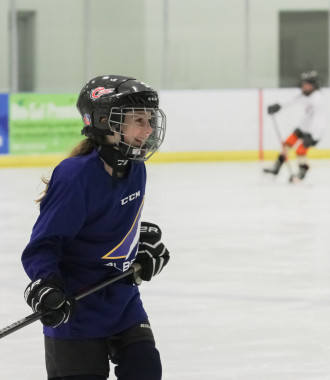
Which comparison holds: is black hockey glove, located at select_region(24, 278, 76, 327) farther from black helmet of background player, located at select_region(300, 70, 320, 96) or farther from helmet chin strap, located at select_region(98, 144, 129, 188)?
black helmet of background player, located at select_region(300, 70, 320, 96)

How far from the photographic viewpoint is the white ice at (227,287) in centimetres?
356

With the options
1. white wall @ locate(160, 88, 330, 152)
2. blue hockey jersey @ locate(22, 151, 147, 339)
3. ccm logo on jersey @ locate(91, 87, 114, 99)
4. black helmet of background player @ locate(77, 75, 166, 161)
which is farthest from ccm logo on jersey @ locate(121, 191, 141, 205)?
white wall @ locate(160, 88, 330, 152)

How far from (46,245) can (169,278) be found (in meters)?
3.01

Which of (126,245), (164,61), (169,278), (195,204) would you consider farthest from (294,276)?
(164,61)

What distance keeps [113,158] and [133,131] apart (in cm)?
7

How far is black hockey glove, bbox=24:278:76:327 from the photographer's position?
2.08 m

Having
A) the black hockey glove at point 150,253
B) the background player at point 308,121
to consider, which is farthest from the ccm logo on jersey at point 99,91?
the background player at point 308,121

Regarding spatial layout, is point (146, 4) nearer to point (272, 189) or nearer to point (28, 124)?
point (28, 124)

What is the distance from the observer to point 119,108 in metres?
2.27

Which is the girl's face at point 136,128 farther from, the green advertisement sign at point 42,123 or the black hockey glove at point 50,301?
the green advertisement sign at point 42,123

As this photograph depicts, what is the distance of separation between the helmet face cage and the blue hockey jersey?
0.23 feet

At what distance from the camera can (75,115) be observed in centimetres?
1255

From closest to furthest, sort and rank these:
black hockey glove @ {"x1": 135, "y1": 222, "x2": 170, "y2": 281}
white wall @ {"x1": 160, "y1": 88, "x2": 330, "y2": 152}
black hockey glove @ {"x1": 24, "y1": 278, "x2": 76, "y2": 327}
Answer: black hockey glove @ {"x1": 24, "y1": 278, "x2": 76, "y2": 327} → black hockey glove @ {"x1": 135, "y1": 222, "x2": 170, "y2": 281} → white wall @ {"x1": 160, "y1": 88, "x2": 330, "y2": 152}

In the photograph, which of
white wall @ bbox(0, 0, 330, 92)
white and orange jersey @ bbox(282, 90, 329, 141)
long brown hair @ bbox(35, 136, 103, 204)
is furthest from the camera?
white wall @ bbox(0, 0, 330, 92)
